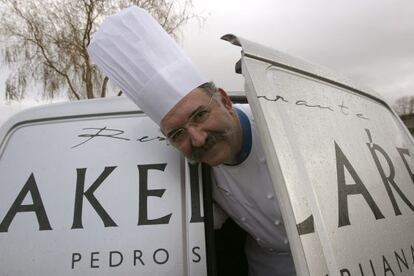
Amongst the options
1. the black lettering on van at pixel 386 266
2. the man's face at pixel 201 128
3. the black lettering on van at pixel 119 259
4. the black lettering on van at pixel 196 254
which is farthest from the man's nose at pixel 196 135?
the black lettering on van at pixel 386 266

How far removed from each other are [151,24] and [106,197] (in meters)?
0.80

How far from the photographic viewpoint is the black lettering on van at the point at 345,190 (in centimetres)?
127

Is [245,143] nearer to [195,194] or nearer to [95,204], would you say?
[195,194]

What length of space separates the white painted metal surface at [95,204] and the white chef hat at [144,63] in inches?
6.6

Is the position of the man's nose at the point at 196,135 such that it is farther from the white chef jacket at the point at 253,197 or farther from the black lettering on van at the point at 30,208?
the black lettering on van at the point at 30,208

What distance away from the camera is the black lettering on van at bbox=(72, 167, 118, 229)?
1.53 meters

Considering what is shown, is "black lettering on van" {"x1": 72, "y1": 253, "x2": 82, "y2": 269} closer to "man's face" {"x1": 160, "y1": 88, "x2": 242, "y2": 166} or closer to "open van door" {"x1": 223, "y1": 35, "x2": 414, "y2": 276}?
"man's face" {"x1": 160, "y1": 88, "x2": 242, "y2": 166}

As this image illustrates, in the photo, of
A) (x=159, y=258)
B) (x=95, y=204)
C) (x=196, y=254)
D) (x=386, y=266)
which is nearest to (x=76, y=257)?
(x=95, y=204)

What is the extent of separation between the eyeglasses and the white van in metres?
0.10

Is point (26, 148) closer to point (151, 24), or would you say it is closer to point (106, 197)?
point (106, 197)

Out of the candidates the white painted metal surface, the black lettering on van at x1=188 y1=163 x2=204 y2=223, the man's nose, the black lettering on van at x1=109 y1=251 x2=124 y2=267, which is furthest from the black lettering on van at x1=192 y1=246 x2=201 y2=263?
the man's nose

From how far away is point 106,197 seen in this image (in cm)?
156

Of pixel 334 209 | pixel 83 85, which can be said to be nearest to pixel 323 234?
pixel 334 209

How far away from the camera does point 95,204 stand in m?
1.55
